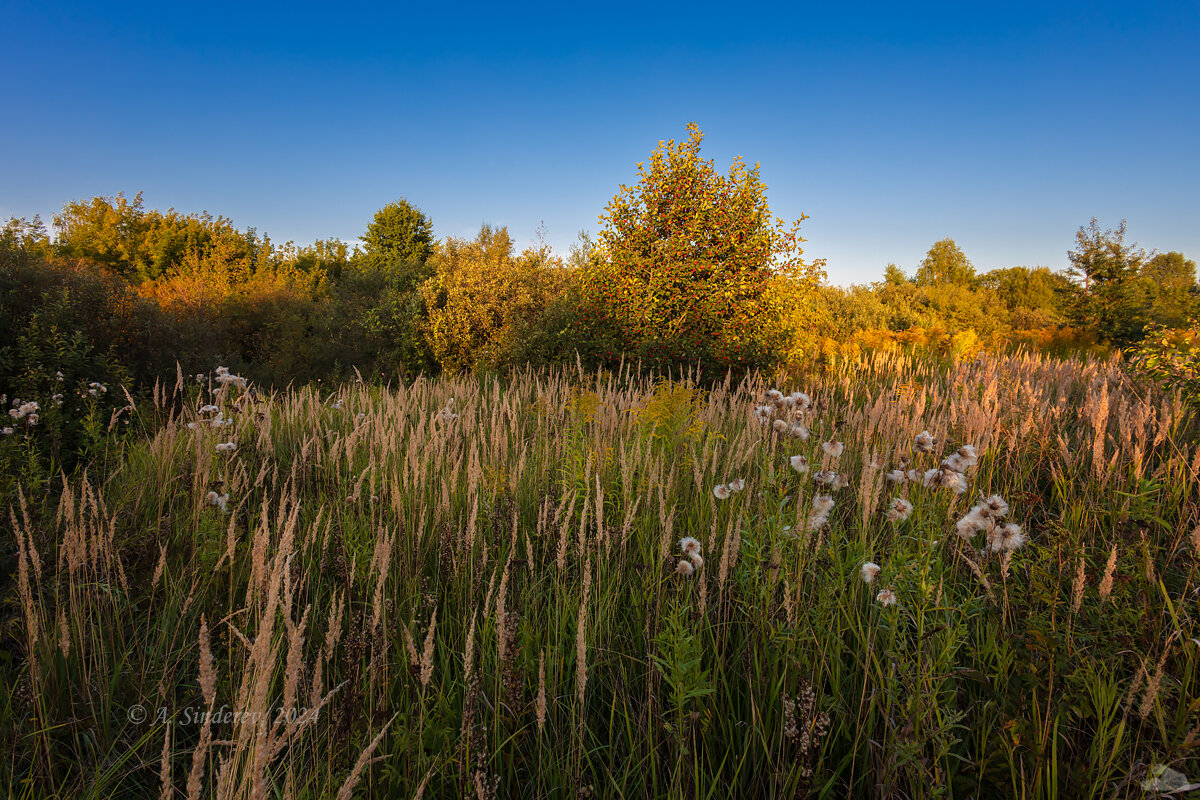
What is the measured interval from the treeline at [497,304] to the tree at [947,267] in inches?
771

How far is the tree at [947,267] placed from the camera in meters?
41.0

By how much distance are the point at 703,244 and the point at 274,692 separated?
6.80 m

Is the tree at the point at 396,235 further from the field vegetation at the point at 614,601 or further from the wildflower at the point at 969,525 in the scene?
the wildflower at the point at 969,525

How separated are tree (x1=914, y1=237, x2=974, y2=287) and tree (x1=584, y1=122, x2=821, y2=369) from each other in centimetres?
4122

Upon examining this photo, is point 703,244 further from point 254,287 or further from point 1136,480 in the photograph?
point 254,287

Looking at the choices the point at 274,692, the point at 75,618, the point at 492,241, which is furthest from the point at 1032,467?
the point at 492,241

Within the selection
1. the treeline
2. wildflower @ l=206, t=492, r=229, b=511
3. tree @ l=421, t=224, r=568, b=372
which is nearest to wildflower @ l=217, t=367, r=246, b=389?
wildflower @ l=206, t=492, r=229, b=511

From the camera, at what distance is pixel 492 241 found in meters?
21.0

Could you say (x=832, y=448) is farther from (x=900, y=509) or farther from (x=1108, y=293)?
(x=1108, y=293)

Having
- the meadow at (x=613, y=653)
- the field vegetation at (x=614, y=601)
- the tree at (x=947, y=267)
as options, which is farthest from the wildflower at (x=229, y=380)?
the tree at (x=947, y=267)

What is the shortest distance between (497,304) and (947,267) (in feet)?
141

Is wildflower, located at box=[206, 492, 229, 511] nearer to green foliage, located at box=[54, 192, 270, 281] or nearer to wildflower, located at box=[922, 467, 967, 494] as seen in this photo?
wildflower, located at box=[922, 467, 967, 494]

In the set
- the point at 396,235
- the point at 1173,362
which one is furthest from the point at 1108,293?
the point at 396,235

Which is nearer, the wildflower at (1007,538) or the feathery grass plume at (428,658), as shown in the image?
the feathery grass plume at (428,658)
